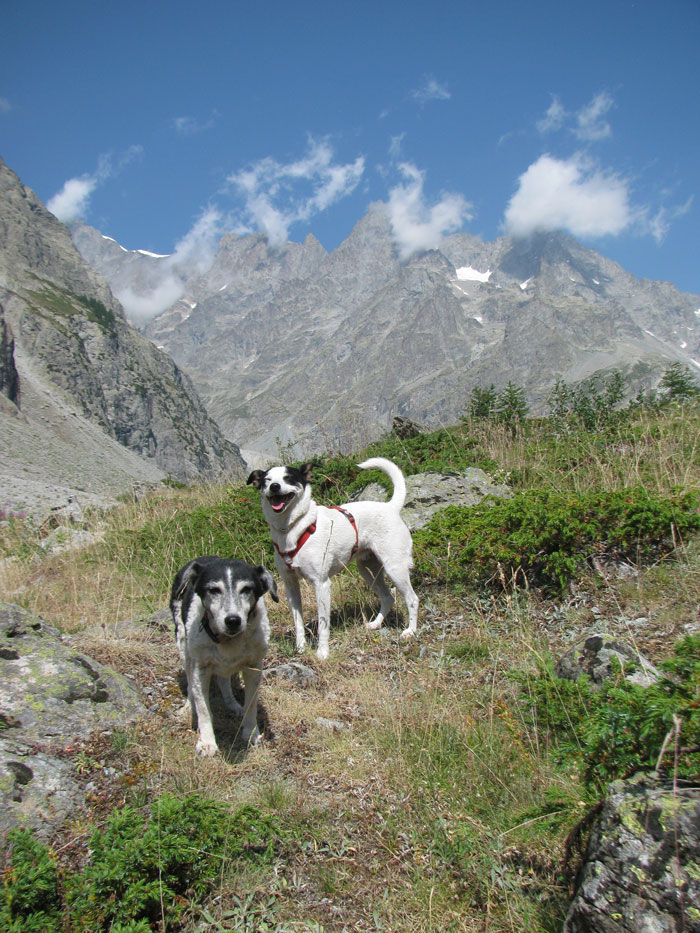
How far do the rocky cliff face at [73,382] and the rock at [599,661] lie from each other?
1766 cm

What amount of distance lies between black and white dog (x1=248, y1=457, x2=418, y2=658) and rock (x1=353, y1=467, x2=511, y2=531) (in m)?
1.83

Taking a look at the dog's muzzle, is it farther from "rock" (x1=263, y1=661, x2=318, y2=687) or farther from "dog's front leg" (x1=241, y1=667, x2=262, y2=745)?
"rock" (x1=263, y1=661, x2=318, y2=687)

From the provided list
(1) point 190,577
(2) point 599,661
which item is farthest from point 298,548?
(2) point 599,661

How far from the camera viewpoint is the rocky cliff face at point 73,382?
40156mm

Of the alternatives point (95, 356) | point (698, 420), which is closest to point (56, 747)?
point (698, 420)

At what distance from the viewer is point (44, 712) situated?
11.4 ft

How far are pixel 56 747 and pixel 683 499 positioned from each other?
613 centimetres

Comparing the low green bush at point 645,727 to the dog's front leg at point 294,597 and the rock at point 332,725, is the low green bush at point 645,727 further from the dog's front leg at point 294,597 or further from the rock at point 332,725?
the dog's front leg at point 294,597

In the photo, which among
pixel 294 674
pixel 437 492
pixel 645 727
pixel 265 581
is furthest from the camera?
pixel 437 492

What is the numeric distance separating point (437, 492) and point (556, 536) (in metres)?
2.88

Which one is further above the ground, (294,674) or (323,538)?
(323,538)

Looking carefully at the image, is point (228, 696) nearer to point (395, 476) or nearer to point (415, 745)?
point (415, 745)

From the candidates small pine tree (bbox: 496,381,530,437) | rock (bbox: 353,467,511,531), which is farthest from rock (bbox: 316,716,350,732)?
small pine tree (bbox: 496,381,530,437)

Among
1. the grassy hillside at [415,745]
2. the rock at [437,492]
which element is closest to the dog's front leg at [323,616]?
the grassy hillside at [415,745]
